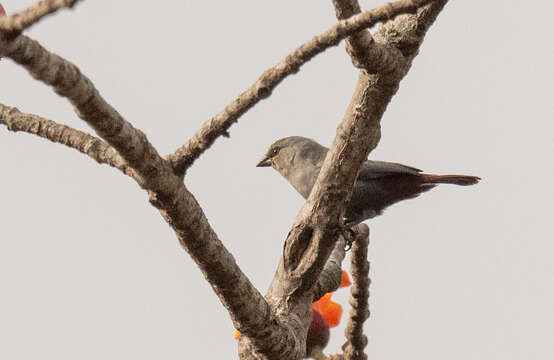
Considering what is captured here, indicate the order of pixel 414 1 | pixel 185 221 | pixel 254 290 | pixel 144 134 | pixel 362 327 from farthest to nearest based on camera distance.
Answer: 1. pixel 362 327
2. pixel 254 290
3. pixel 185 221
4. pixel 144 134
5. pixel 414 1

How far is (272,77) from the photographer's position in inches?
107

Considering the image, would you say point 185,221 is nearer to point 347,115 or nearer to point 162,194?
point 162,194

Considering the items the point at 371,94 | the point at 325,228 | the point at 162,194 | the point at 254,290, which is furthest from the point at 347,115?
the point at 162,194

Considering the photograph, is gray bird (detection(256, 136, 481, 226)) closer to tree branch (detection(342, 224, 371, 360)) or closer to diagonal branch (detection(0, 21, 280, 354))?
tree branch (detection(342, 224, 371, 360))

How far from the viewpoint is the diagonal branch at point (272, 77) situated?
2525 mm

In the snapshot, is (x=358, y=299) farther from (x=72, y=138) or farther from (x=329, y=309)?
(x=72, y=138)

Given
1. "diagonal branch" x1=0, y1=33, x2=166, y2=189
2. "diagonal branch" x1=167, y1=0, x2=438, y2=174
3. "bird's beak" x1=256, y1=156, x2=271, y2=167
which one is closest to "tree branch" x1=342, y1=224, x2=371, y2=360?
"bird's beak" x1=256, y1=156, x2=271, y2=167

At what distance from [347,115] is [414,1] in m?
1.33

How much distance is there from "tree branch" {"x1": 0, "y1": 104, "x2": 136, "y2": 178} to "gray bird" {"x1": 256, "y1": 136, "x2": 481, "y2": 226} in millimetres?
3322

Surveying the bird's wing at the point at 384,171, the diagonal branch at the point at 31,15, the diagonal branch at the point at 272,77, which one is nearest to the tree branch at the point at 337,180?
the diagonal branch at the point at 272,77

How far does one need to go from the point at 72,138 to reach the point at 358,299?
2617mm

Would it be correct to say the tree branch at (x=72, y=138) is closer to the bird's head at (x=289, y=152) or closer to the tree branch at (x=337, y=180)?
the tree branch at (x=337, y=180)

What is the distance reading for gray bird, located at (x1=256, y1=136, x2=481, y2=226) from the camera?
6262 mm

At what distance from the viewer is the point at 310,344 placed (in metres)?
4.59
